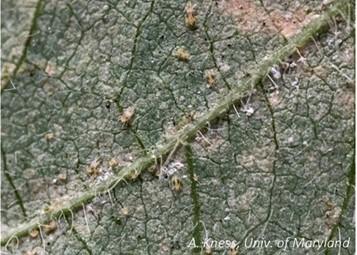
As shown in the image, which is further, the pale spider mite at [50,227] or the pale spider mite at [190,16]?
the pale spider mite at [50,227]

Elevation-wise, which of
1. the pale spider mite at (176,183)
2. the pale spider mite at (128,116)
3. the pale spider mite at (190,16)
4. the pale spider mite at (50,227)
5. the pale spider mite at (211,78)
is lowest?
the pale spider mite at (50,227)

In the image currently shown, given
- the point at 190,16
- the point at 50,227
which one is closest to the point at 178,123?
the point at 190,16

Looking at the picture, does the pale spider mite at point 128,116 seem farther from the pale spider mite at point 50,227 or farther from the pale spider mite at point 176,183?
the pale spider mite at point 50,227

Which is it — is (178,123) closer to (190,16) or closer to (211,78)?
(211,78)

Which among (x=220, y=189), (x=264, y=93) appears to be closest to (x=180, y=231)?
(x=220, y=189)

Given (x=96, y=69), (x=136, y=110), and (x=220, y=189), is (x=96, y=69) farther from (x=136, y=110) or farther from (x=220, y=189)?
(x=220, y=189)

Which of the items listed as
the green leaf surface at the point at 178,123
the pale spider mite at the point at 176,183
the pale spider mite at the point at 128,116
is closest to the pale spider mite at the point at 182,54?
the green leaf surface at the point at 178,123

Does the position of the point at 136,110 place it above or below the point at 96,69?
below

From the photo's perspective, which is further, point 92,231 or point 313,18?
point 92,231
